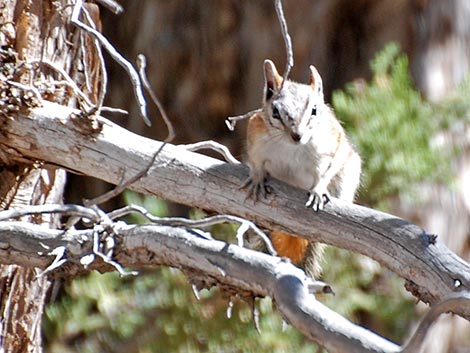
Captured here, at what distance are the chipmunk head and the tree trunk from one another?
0.59 meters

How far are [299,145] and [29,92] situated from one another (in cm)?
97

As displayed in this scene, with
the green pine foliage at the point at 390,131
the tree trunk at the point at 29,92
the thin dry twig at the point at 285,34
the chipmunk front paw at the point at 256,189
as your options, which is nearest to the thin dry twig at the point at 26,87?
the tree trunk at the point at 29,92

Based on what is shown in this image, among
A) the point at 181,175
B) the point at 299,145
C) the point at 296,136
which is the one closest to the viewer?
the point at 181,175

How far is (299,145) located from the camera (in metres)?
3.65

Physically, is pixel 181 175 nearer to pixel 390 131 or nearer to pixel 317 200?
pixel 317 200

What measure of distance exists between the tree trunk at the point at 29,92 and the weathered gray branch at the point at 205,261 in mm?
356

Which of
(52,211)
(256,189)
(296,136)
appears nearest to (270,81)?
(296,136)

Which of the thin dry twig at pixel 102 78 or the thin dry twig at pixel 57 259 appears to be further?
the thin dry twig at pixel 102 78

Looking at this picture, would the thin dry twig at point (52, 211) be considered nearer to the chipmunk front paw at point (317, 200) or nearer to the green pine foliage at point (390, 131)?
the chipmunk front paw at point (317, 200)

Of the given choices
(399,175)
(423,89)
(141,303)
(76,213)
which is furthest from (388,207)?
(76,213)

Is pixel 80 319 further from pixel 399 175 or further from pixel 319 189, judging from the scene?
pixel 319 189

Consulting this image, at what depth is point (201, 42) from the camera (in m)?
6.71

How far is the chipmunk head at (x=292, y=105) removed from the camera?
350 cm

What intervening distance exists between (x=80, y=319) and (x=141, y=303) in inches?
13.0
